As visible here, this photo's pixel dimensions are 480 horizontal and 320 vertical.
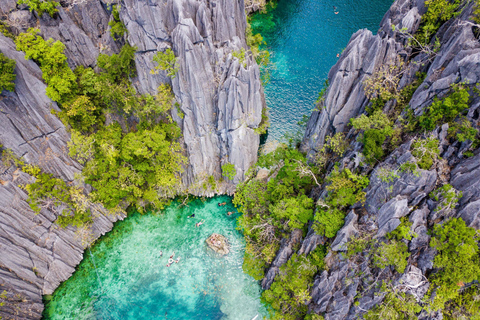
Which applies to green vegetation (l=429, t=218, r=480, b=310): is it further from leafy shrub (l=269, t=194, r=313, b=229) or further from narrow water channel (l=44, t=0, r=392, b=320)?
narrow water channel (l=44, t=0, r=392, b=320)

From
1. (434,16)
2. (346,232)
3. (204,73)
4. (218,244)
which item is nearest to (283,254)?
(346,232)

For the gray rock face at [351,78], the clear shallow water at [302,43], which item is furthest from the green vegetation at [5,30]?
the gray rock face at [351,78]

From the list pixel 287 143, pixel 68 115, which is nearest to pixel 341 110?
pixel 287 143

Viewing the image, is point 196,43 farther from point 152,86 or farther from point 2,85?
point 2,85

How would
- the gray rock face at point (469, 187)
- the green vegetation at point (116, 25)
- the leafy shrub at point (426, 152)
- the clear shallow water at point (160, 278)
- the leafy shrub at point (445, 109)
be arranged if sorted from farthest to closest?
the clear shallow water at point (160, 278), the green vegetation at point (116, 25), the leafy shrub at point (426, 152), the leafy shrub at point (445, 109), the gray rock face at point (469, 187)

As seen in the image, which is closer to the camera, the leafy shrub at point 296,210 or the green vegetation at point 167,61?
the leafy shrub at point 296,210

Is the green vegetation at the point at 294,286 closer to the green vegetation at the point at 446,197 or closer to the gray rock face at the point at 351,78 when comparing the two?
the green vegetation at the point at 446,197
